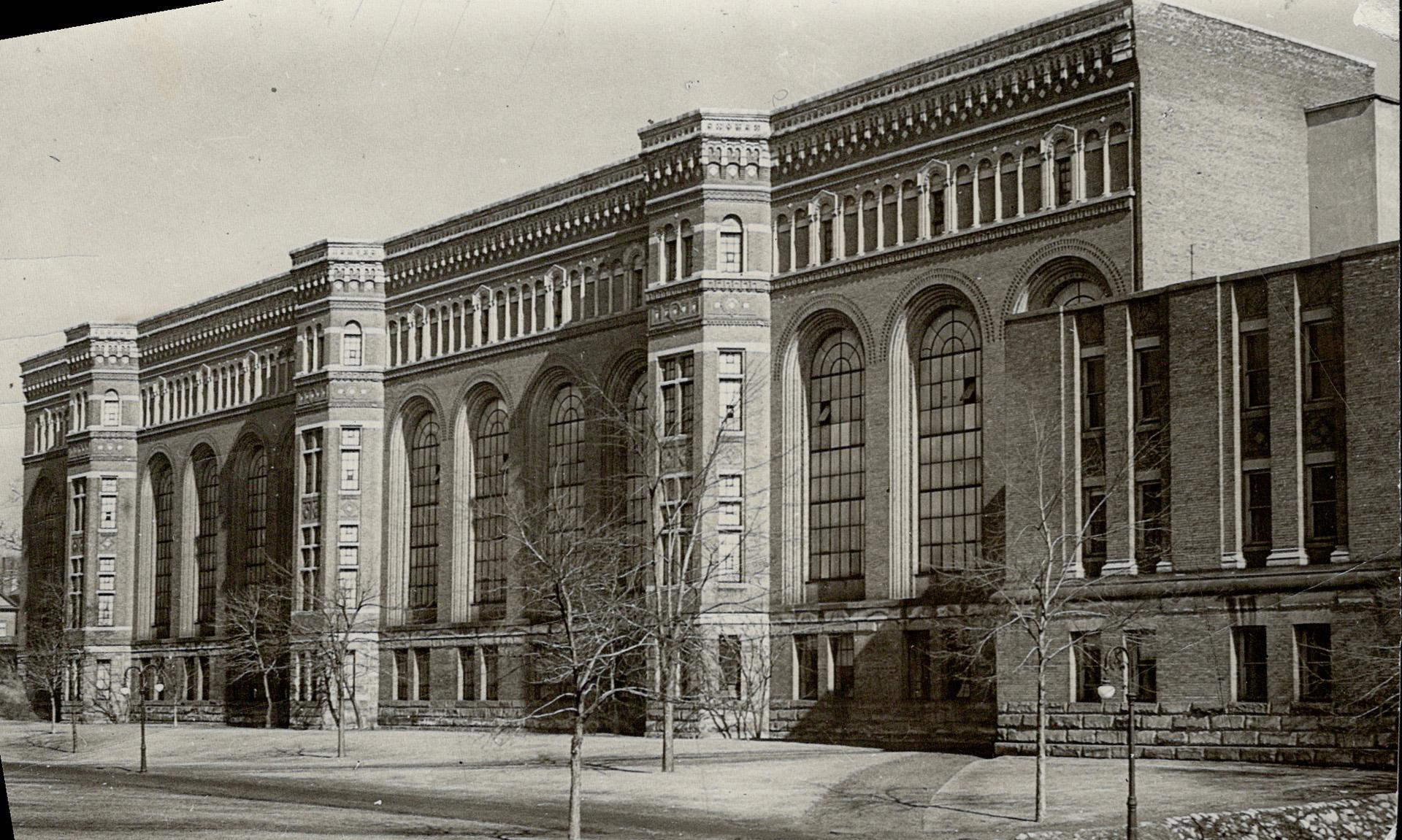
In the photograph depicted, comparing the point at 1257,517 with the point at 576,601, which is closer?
the point at 1257,517

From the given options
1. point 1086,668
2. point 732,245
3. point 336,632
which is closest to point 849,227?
point 732,245

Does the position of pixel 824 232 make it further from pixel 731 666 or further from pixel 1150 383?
pixel 1150 383

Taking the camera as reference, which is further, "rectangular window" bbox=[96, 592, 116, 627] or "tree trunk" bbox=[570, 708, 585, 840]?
"rectangular window" bbox=[96, 592, 116, 627]

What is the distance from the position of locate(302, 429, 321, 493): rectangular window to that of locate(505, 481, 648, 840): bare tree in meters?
12.6

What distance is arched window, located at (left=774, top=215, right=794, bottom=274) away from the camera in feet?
175

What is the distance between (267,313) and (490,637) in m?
20.8


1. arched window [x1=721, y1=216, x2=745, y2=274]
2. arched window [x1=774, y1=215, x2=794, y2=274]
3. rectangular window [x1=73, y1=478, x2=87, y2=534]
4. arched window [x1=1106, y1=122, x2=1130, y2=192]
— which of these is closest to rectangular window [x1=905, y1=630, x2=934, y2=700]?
arched window [x1=774, y1=215, x2=794, y2=274]

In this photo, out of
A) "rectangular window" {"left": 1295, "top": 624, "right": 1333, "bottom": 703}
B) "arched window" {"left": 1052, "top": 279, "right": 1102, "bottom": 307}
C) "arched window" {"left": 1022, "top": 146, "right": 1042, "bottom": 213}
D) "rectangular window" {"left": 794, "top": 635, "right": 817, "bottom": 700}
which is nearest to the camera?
"rectangular window" {"left": 1295, "top": 624, "right": 1333, "bottom": 703}

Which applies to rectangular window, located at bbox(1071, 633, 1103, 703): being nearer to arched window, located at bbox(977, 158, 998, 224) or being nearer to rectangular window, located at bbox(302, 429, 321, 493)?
arched window, located at bbox(977, 158, 998, 224)

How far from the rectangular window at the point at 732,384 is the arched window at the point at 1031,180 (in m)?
10.6

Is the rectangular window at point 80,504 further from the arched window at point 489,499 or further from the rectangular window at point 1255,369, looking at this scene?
the rectangular window at point 1255,369

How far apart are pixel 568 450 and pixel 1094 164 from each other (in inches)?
932

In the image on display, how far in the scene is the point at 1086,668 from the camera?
40.3 meters

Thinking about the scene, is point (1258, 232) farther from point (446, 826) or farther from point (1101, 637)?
point (446, 826)
